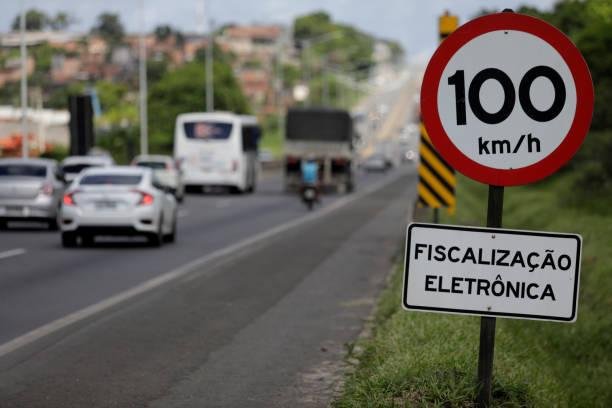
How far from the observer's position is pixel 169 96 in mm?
113812

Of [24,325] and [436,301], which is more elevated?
[436,301]

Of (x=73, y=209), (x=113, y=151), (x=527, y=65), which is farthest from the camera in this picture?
(x=113, y=151)

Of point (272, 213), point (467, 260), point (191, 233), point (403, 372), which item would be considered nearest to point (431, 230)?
point (467, 260)

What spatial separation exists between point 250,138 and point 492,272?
2140 inches

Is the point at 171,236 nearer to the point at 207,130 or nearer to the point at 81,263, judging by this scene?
the point at 81,263

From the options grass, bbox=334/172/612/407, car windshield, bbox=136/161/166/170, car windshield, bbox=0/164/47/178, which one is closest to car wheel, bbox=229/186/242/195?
car windshield, bbox=136/161/166/170

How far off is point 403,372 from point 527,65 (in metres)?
2.82

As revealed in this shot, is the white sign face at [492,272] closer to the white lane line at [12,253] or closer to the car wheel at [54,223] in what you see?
the white lane line at [12,253]

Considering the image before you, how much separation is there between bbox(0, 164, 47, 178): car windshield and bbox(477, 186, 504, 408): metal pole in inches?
968

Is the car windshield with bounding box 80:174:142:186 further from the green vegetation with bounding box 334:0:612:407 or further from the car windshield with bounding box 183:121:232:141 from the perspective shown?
the car windshield with bounding box 183:121:232:141

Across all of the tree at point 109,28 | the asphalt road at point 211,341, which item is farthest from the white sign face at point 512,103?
the tree at point 109,28

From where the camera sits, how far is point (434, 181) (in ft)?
66.2

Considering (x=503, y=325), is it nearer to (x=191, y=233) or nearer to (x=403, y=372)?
(x=403, y=372)

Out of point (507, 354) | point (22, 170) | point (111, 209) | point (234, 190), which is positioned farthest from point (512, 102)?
point (234, 190)
